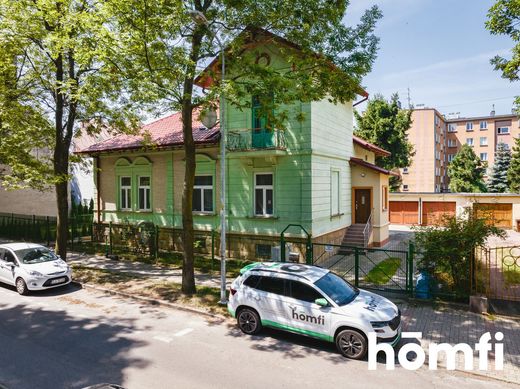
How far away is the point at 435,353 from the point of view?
7777mm

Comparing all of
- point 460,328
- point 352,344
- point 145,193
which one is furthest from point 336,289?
point 145,193

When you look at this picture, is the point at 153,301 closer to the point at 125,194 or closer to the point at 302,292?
the point at 302,292

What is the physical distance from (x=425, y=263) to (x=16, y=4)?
634 inches

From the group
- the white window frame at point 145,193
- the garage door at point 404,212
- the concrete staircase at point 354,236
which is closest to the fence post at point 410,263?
the concrete staircase at point 354,236

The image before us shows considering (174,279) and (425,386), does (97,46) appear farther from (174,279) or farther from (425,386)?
(425,386)

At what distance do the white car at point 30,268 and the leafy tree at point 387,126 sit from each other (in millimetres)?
25555

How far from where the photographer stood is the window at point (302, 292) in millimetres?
8148

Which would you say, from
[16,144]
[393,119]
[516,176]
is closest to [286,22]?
[16,144]

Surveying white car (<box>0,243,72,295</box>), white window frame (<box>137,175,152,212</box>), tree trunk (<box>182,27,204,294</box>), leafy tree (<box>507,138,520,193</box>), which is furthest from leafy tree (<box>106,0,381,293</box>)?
leafy tree (<box>507,138,520,193</box>)

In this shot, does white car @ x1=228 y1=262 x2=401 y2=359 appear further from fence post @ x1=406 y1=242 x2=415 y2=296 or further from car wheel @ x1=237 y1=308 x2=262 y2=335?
fence post @ x1=406 y1=242 x2=415 y2=296

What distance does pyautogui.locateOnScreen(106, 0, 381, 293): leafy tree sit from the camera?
10.1 metres

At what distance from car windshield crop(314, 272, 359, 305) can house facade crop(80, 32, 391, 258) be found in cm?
584

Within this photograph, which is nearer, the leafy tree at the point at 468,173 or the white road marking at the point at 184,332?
the white road marking at the point at 184,332

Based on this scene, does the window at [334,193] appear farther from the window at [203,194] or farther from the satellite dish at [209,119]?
the satellite dish at [209,119]
